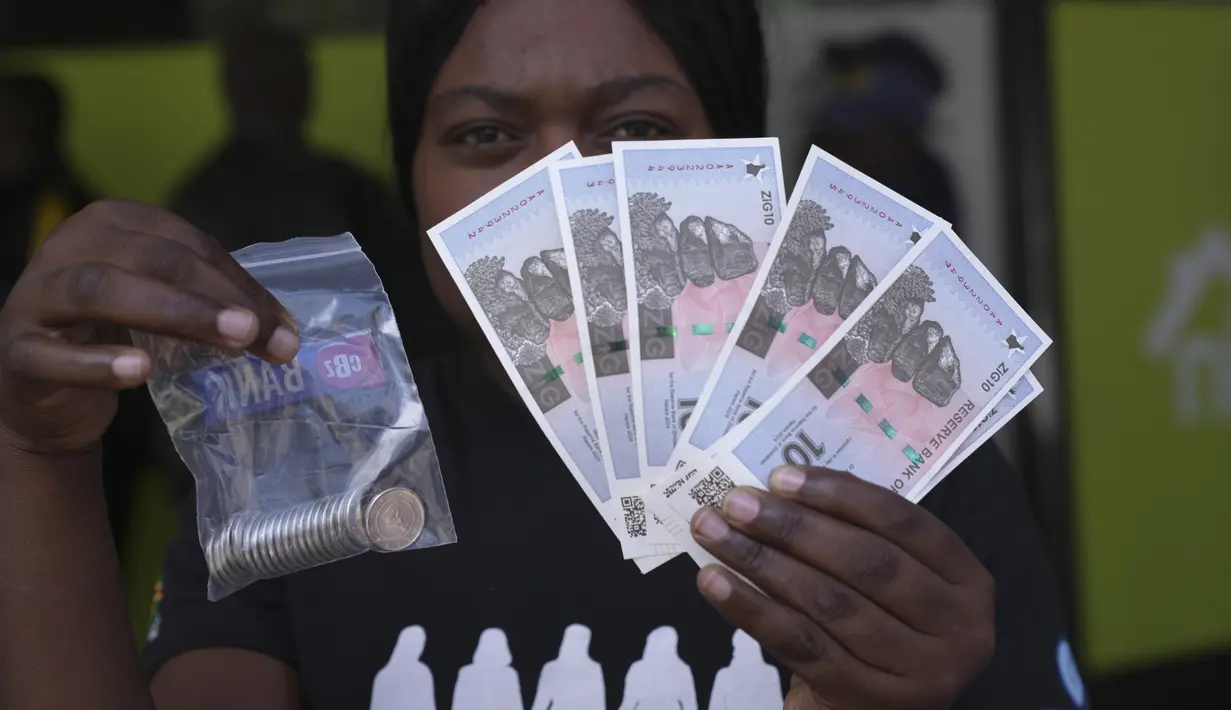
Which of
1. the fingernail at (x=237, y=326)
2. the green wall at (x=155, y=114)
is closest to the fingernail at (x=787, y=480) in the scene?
the fingernail at (x=237, y=326)

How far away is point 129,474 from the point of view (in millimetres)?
3389

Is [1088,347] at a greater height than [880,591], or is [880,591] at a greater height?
[1088,347]

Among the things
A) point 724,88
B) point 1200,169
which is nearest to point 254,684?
point 724,88

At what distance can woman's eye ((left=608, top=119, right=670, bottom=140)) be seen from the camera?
1.43 m

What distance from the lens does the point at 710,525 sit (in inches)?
41.9

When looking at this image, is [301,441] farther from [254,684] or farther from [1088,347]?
[1088,347]

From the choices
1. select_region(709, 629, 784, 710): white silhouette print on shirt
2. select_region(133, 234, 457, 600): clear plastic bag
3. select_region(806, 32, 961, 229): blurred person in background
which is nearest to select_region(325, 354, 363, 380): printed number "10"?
select_region(133, 234, 457, 600): clear plastic bag

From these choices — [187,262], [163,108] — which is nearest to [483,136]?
[187,262]

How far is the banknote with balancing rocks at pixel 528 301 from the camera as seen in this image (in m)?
1.31

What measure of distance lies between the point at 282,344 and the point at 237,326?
0.20 ft

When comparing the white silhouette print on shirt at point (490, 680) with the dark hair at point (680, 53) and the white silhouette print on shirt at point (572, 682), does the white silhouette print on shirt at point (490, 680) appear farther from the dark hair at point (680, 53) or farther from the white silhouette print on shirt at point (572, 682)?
the dark hair at point (680, 53)

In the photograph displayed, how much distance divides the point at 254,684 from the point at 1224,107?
3728mm

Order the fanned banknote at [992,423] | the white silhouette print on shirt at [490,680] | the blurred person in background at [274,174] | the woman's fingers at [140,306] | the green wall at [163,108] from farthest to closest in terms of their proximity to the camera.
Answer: the green wall at [163,108], the blurred person in background at [274,174], the white silhouette print on shirt at [490,680], the fanned banknote at [992,423], the woman's fingers at [140,306]

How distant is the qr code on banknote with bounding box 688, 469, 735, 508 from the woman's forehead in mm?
506
